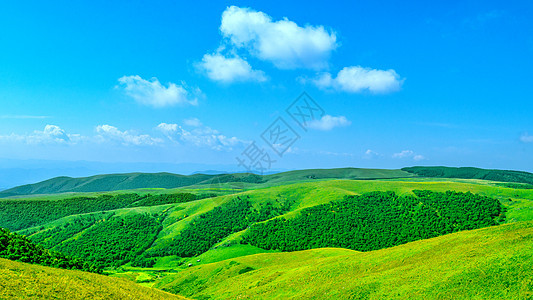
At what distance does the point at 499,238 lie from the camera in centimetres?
4891

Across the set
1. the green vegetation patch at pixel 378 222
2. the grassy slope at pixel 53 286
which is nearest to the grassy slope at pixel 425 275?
the grassy slope at pixel 53 286

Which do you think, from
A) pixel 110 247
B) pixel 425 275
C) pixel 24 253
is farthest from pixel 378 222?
pixel 110 247

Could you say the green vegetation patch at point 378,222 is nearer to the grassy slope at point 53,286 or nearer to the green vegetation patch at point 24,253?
the green vegetation patch at point 24,253

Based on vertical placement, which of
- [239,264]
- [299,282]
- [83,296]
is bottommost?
[239,264]

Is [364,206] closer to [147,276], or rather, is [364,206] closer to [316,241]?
[316,241]

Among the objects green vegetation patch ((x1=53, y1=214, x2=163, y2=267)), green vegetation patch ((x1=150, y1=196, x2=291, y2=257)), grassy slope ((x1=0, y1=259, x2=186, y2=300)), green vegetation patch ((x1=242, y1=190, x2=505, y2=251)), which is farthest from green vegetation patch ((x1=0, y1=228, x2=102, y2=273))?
green vegetation patch ((x1=53, y1=214, x2=163, y2=267))

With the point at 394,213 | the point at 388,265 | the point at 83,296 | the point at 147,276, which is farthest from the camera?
the point at 394,213

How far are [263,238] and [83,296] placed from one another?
127 metres

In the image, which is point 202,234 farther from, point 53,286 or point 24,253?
point 53,286

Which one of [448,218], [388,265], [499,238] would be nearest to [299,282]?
[388,265]

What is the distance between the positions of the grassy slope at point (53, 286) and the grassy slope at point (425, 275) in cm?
2446

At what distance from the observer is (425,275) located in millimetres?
42812

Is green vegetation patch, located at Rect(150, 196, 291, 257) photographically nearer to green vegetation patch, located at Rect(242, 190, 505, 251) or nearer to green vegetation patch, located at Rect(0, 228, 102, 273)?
green vegetation patch, located at Rect(242, 190, 505, 251)

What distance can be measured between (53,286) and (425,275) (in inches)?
1783
